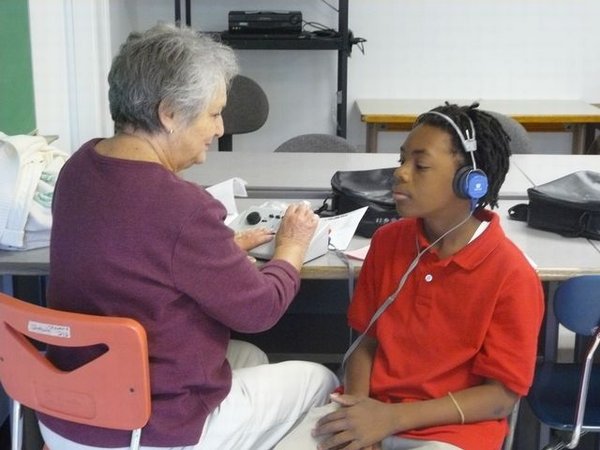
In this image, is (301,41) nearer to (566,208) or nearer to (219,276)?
(566,208)

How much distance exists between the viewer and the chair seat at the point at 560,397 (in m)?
1.75

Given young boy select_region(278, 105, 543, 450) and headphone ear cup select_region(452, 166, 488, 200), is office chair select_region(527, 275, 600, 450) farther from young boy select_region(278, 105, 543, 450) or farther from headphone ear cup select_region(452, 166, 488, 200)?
headphone ear cup select_region(452, 166, 488, 200)

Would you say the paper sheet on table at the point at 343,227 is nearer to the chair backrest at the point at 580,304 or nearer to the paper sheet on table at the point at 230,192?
the paper sheet on table at the point at 230,192

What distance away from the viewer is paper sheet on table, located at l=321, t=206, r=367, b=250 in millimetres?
1908

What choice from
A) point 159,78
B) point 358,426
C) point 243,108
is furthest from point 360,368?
point 243,108

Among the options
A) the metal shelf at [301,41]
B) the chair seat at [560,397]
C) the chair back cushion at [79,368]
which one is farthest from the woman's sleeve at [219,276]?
the metal shelf at [301,41]

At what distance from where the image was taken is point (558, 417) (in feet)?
5.77

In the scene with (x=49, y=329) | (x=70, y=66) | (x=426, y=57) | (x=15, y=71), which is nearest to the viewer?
(x=49, y=329)

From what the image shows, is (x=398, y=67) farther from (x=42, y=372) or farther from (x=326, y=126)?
(x=42, y=372)

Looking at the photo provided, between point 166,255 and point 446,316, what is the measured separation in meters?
0.53

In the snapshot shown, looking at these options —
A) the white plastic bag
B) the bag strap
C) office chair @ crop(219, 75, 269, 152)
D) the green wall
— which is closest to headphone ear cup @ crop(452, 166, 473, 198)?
the bag strap

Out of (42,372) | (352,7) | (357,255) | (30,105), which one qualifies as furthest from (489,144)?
(352,7)

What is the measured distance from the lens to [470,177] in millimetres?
1454

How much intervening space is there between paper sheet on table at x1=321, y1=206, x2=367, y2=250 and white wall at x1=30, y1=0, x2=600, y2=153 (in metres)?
3.07
